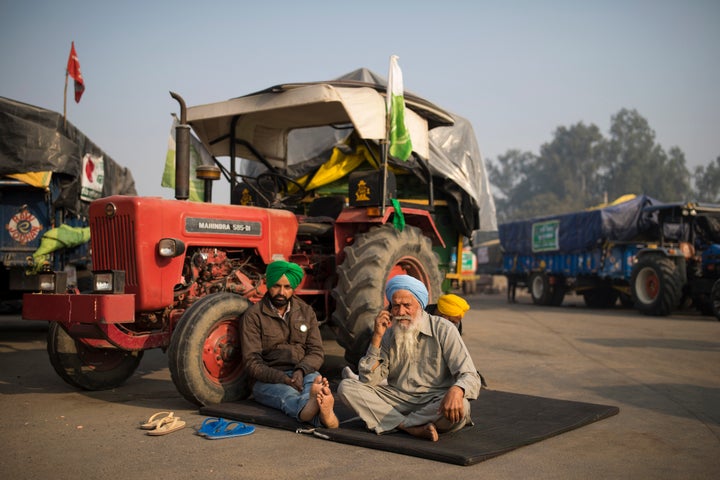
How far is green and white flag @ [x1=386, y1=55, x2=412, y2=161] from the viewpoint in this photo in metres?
7.31

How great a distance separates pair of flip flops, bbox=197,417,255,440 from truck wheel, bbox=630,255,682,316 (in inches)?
508

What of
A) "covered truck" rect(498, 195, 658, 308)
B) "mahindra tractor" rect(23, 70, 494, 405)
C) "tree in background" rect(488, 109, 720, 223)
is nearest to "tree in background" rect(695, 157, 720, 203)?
"tree in background" rect(488, 109, 720, 223)

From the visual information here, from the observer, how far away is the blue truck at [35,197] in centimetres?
953

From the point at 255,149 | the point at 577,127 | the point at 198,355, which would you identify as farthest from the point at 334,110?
the point at 577,127

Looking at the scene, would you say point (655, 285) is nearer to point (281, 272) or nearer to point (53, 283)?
point (281, 272)

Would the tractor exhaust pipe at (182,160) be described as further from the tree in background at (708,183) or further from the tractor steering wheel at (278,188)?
the tree in background at (708,183)

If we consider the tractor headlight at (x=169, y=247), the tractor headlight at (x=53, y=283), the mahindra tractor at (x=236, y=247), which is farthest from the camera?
the tractor headlight at (x=169, y=247)

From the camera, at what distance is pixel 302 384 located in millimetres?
5332

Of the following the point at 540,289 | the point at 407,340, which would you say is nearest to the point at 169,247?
the point at 407,340

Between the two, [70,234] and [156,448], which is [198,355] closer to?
[156,448]

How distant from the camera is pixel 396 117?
7355mm

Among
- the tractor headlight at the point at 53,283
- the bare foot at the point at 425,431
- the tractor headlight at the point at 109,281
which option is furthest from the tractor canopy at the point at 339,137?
the bare foot at the point at 425,431

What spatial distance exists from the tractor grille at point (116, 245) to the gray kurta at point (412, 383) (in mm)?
2320

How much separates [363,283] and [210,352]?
167cm
